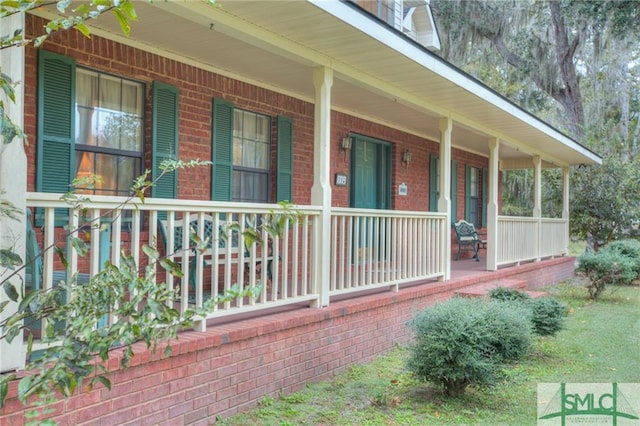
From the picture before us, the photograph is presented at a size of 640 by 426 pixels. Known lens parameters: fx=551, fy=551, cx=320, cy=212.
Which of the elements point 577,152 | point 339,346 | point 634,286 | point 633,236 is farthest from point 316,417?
point 633,236

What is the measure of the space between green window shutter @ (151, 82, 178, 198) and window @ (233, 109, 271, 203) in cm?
103

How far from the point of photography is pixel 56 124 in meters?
4.80

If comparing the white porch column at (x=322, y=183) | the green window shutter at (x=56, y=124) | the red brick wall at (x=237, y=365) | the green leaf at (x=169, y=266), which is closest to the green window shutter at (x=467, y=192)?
the red brick wall at (x=237, y=365)

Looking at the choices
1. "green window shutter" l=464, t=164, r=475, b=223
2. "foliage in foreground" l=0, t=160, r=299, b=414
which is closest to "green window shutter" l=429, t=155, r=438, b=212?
"green window shutter" l=464, t=164, r=475, b=223

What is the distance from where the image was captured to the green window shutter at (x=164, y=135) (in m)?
5.62

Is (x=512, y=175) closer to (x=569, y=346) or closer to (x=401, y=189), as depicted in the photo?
(x=401, y=189)

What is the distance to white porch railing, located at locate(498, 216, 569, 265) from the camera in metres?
9.90

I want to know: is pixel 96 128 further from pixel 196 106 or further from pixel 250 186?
pixel 250 186

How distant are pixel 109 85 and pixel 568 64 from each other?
17319 millimetres

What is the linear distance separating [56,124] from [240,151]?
2.45 m

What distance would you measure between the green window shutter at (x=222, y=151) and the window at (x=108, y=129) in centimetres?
95

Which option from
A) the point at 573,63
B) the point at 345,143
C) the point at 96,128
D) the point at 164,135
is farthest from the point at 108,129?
the point at 573,63

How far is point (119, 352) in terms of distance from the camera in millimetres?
3303

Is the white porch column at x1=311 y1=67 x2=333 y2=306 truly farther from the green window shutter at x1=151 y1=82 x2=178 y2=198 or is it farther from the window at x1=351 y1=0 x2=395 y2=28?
the window at x1=351 y1=0 x2=395 y2=28
